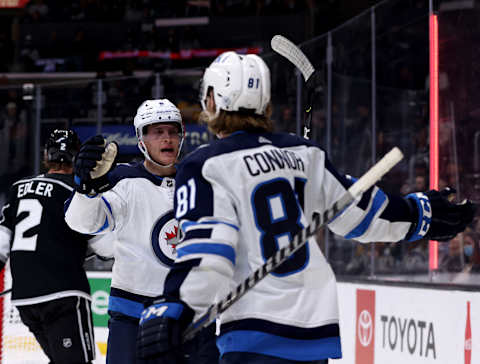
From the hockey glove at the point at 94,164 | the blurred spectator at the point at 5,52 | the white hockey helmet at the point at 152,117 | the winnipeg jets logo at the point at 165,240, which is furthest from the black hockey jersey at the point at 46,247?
the blurred spectator at the point at 5,52

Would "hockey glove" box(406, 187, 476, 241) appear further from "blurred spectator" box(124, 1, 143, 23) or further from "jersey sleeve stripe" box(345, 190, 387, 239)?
"blurred spectator" box(124, 1, 143, 23)

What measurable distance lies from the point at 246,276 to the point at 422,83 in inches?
104

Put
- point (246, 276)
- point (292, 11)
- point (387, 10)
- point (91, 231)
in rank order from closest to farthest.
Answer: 1. point (246, 276)
2. point (91, 231)
3. point (387, 10)
4. point (292, 11)

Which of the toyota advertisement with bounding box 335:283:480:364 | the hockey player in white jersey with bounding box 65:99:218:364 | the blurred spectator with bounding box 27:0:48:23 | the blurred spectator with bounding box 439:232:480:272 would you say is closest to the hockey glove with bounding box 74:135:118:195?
the hockey player in white jersey with bounding box 65:99:218:364

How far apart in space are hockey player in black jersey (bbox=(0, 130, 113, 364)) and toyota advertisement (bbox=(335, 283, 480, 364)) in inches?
56.8

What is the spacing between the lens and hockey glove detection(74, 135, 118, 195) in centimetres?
261

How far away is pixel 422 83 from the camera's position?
4371 mm

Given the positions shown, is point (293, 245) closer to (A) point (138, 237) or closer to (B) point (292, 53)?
(B) point (292, 53)

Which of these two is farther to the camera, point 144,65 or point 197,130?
point 144,65

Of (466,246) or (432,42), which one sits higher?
(432,42)

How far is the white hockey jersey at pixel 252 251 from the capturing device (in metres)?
1.88

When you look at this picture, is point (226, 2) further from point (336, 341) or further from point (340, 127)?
point (336, 341)

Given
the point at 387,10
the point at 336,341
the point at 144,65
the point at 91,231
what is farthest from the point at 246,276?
the point at 144,65

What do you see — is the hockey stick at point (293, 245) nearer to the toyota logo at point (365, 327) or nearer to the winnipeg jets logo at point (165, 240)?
the winnipeg jets logo at point (165, 240)
